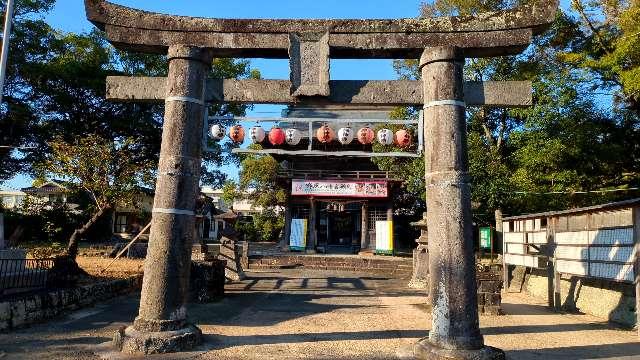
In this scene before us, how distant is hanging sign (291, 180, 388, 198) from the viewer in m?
25.2

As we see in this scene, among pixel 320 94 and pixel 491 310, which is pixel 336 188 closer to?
pixel 491 310

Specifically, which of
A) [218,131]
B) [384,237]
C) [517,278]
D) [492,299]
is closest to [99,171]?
[218,131]

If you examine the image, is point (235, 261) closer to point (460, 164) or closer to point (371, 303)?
point (371, 303)

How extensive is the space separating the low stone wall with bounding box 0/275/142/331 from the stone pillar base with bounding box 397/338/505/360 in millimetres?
6528

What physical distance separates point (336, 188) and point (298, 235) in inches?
133

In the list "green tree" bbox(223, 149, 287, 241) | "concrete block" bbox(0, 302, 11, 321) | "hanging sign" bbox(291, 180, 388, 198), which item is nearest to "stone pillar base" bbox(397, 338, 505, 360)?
"concrete block" bbox(0, 302, 11, 321)

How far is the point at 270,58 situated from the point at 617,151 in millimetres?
17154

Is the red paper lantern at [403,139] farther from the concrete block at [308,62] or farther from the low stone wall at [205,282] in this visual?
the low stone wall at [205,282]

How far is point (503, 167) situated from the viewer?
2006 cm

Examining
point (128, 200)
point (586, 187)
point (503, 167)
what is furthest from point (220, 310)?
point (586, 187)

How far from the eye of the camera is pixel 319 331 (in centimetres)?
810

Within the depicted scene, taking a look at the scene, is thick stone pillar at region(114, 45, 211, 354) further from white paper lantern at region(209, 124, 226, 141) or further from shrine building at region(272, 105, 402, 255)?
shrine building at region(272, 105, 402, 255)

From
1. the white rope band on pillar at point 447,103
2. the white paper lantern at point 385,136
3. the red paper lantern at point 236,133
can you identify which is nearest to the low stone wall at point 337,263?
the white paper lantern at point 385,136

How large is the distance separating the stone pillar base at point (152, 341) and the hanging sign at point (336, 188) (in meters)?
18.8
